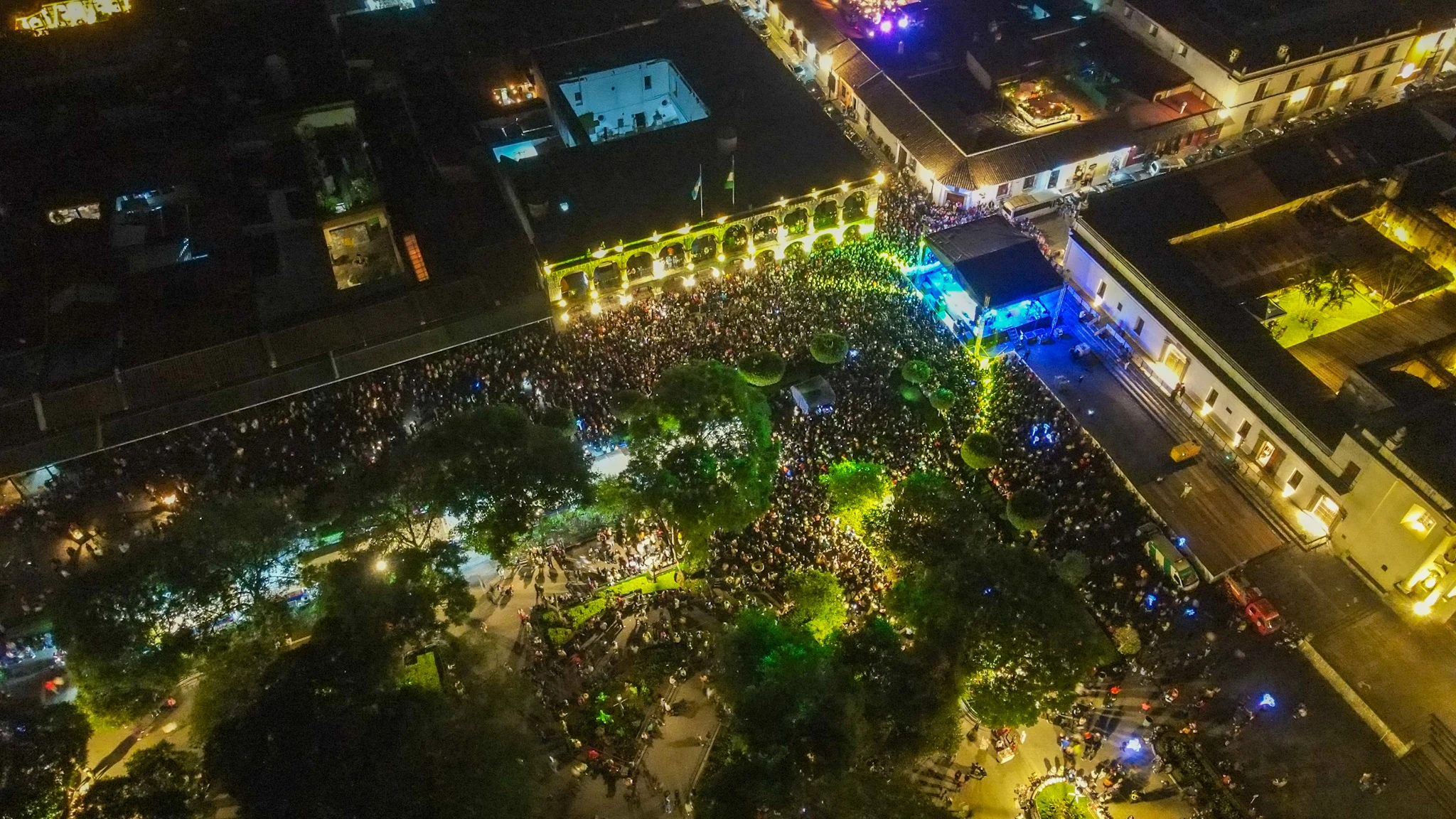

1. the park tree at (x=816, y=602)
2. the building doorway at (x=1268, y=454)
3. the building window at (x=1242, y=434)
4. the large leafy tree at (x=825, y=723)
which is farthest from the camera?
the building window at (x=1242, y=434)

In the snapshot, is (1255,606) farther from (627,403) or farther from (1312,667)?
(627,403)

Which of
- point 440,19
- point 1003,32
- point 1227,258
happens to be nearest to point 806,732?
point 1227,258

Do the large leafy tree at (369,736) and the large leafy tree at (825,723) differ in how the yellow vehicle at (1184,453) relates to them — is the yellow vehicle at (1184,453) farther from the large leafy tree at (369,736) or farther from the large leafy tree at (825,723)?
the large leafy tree at (369,736)

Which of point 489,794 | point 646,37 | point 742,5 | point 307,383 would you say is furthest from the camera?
point 742,5

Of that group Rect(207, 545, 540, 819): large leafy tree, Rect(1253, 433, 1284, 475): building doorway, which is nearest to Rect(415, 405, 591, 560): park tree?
Rect(207, 545, 540, 819): large leafy tree

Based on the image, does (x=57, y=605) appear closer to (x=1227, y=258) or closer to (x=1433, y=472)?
(x=1433, y=472)

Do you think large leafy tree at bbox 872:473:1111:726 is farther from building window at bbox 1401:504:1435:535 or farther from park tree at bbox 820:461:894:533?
building window at bbox 1401:504:1435:535

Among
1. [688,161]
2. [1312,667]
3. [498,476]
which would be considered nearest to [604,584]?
[498,476]

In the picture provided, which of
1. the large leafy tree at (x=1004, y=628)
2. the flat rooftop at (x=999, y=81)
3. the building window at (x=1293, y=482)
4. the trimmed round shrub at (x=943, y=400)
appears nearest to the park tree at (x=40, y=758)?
the large leafy tree at (x=1004, y=628)
